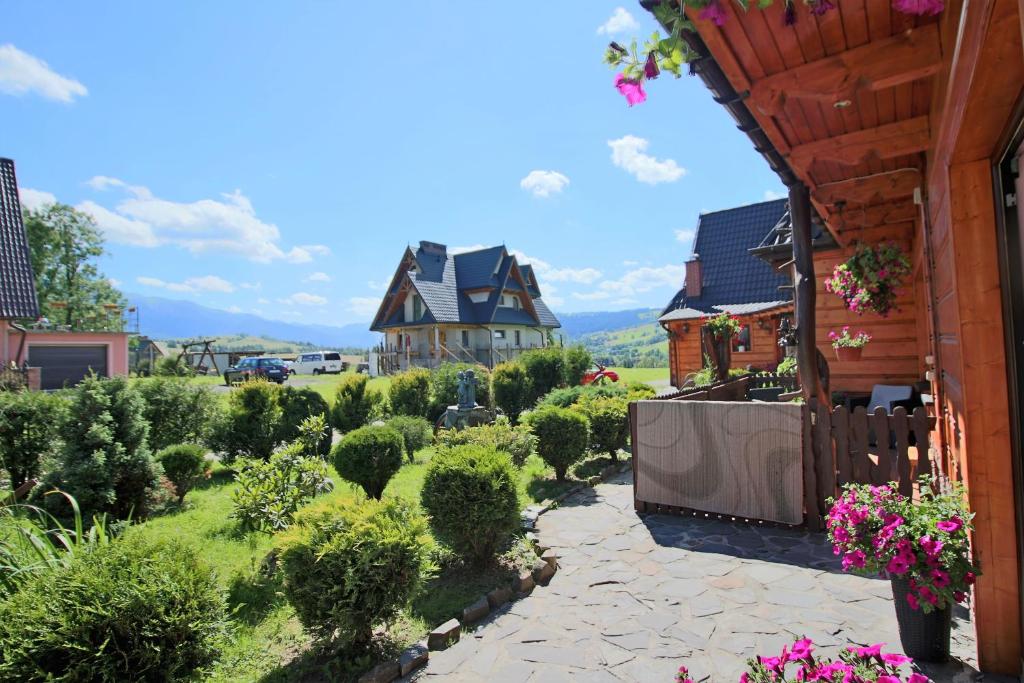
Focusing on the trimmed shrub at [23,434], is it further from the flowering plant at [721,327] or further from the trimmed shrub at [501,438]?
the flowering plant at [721,327]

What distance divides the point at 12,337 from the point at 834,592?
25.0 metres

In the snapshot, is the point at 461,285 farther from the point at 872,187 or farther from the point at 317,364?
the point at 872,187

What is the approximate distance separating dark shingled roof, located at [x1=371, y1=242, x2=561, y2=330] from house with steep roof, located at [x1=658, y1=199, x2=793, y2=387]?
11.9 meters

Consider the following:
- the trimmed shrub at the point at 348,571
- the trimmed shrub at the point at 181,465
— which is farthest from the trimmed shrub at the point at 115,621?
the trimmed shrub at the point at 181,465

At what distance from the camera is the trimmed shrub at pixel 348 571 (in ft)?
10.5

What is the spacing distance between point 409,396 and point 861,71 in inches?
462

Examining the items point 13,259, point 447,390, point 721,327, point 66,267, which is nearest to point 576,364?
point 447,390

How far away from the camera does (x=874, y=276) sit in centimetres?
643

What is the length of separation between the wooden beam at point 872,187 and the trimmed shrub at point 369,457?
242 inches

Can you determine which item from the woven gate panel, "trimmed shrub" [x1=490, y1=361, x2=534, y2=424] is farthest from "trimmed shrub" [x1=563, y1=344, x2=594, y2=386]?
the woven gate panel

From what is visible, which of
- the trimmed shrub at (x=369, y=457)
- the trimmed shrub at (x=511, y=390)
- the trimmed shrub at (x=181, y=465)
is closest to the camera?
the trimmed shrub at (x=369, y=457)

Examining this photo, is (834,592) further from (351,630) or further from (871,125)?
(871,125)

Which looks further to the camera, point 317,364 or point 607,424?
point 317,364

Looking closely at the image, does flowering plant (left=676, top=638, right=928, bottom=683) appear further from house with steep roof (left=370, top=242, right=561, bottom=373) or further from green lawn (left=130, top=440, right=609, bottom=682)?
house with steep roof (left=370, top=242, right=561, bottom=373)
